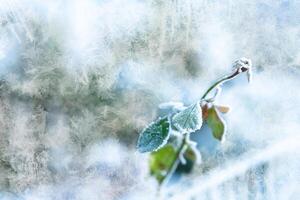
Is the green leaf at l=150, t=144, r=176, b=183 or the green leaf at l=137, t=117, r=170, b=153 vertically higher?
the green leaf at l=137, t=117, r=170, b=153

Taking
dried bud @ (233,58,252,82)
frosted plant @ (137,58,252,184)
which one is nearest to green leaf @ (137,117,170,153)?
frosted plant @ (137,58,252,184)

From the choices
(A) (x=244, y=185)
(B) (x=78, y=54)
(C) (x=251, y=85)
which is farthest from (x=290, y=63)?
(B) (x=78, y=54)

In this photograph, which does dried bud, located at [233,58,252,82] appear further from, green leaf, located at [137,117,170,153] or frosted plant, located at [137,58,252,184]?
green leaf, located at [137,117,170,153]

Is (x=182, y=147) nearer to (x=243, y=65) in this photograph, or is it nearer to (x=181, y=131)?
(x=181, y=131)

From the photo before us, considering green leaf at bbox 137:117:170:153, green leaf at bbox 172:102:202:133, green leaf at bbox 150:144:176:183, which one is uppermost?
green leaf at bbox 172:102:202:133

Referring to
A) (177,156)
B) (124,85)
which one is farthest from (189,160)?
(124,85)
